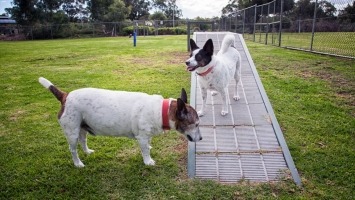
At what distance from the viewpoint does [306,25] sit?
14141mm

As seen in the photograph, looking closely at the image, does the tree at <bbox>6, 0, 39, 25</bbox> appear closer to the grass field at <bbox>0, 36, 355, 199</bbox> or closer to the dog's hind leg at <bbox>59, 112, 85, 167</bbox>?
the grass field at <bbox>0, 36, 355, 199</bbox>

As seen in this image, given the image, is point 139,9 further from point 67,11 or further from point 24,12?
point 24,12

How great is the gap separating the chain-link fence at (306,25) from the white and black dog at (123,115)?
9.77 m

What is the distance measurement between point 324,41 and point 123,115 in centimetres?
1259

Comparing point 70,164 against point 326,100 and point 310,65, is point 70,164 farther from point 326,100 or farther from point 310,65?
point 310,65

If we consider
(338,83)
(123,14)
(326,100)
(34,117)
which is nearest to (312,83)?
(338,83)

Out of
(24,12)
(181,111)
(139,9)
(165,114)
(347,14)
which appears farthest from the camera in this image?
(139,9)

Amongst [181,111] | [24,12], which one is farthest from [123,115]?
[24,12]

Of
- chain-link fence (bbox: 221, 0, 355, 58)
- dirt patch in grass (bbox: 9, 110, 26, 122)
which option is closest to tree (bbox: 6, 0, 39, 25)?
chain-link fence (bbox: 221, 0, 355, 58)

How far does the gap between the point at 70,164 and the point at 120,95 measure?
134 centimetres

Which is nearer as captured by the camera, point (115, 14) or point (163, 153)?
point (163, 153)

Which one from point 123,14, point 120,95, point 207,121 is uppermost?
point 123,14

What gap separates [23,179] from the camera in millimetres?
3877

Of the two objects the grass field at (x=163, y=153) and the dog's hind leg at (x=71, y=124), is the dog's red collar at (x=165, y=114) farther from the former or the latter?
the dog's hind leg at (x=71, y=124)
